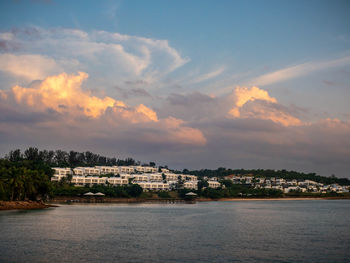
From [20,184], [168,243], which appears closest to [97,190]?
[20,184]

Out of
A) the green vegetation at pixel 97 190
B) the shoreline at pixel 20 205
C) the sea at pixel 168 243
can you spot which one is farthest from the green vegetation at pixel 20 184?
the sea at pixel 168 243

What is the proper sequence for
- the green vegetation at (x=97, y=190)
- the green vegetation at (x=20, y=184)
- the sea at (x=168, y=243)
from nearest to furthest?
1. the sea at (x=168, y=243)
2. the green vegetation at (x=20, y=184)
3. the green vegetation at (x=97, y=190)

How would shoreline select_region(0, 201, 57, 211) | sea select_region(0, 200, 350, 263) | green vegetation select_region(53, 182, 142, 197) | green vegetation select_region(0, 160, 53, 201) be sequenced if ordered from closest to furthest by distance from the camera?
sea select_region(0, 200, 350, 263) → shoreline select_region(0, 201, 57, 211) → green vegetation select_region(0, 160, 53, 201) → green vegetation select_region(53, 182, 142, 197)

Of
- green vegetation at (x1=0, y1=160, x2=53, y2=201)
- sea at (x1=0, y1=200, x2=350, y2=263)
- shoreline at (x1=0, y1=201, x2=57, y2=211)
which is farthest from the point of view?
green vegetation at (x1=0, y1=160, x2=53, y2=201)

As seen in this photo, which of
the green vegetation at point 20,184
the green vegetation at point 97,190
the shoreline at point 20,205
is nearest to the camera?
the shoreline at point 20,205

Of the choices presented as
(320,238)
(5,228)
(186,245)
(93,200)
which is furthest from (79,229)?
(93,200)

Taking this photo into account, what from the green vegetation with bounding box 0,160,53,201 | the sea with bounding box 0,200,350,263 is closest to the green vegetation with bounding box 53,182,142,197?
the green vegetation with bounding box 0,160,53,201

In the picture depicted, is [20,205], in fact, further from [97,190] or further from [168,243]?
[168,243]

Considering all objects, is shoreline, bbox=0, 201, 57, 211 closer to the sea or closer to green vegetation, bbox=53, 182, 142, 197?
the sea

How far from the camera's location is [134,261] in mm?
35750

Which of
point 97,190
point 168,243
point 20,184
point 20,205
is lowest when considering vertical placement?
point 20,205

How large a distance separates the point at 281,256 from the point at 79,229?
31473 mm

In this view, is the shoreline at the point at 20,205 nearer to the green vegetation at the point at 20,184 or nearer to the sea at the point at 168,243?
the green vegetation at the point at 20,184

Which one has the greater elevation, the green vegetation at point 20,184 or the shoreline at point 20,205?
the green vegetation at point 20,184
